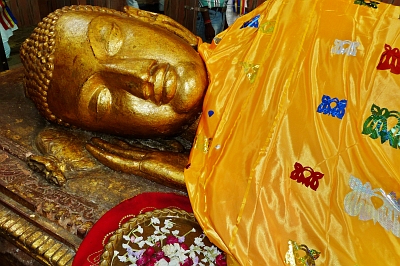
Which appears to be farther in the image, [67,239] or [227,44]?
[227,44]

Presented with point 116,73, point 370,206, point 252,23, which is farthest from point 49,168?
point 370,206

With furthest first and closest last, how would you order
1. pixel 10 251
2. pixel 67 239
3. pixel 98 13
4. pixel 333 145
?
1. pixel 98 13
2. pixel 10 251
3. pixel 67 239
4. pixel 333 145

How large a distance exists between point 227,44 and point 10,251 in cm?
152

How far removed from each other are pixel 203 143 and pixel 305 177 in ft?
1.82

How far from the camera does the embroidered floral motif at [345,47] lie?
5.78 ft

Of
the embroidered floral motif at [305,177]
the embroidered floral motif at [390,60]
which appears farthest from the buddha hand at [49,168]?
the embroidered floral motif at [390,60]

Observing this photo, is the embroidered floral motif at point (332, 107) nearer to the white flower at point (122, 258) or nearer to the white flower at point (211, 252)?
the white flower at point (211, 252)

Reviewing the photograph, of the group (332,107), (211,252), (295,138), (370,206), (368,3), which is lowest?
(211,252)

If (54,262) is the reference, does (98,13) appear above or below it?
above

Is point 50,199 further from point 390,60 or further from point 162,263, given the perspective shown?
point 390,60

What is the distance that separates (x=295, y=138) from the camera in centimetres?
164

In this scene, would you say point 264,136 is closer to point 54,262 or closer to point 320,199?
point 320,199

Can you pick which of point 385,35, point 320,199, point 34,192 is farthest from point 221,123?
point 34,192

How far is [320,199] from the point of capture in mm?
1515
